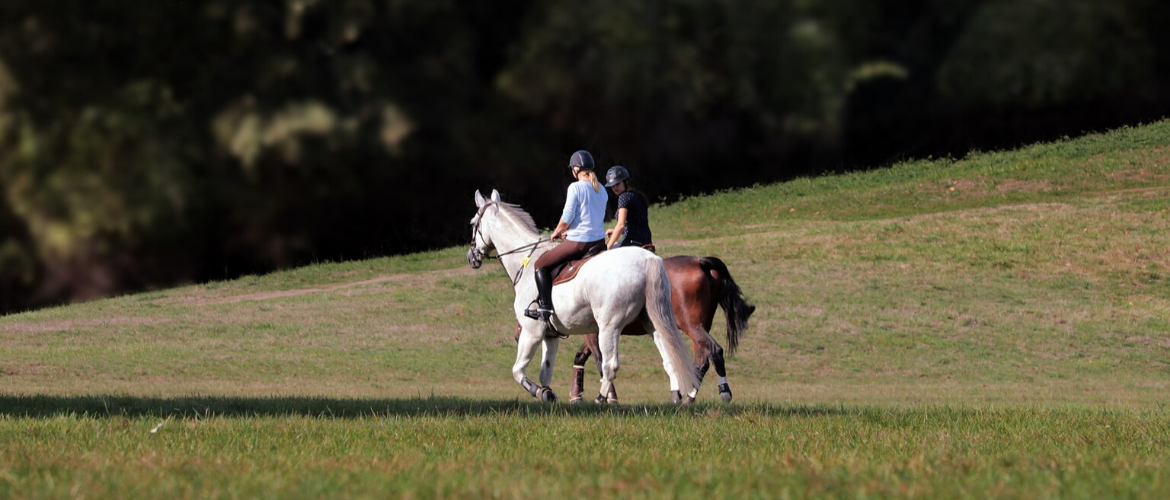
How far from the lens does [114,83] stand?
577 centimetres

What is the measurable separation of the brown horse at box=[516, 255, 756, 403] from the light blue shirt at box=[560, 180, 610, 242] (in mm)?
1509

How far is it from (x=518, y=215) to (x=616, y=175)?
1203mm

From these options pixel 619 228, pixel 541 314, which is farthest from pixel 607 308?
pixel 619 228

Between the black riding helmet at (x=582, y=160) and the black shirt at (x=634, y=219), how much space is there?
970mm

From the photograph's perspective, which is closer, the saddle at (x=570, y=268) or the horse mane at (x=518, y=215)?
the saddle at (x=570, y=268)

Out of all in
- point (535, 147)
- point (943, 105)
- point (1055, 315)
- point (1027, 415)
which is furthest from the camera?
point (1055, 315)

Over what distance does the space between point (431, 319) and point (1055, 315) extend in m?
11.6

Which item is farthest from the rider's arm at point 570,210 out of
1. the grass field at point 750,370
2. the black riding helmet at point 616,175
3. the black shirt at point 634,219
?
the grass field at point 750,370

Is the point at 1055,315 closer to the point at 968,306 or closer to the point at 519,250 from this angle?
the point at 968,306

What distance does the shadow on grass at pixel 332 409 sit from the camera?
30.3 ft

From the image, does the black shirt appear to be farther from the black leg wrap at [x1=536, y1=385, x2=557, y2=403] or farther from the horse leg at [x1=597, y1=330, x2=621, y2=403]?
the black leg wrap at [x1=536, y1=385, x2=557, y2=403]

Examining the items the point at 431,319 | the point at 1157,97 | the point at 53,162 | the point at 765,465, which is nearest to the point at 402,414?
the point at 765,465

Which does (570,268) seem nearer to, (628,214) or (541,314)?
(541,314)

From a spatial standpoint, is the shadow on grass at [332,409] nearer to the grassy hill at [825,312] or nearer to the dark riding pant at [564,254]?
the dark riding pant at [564,254]
